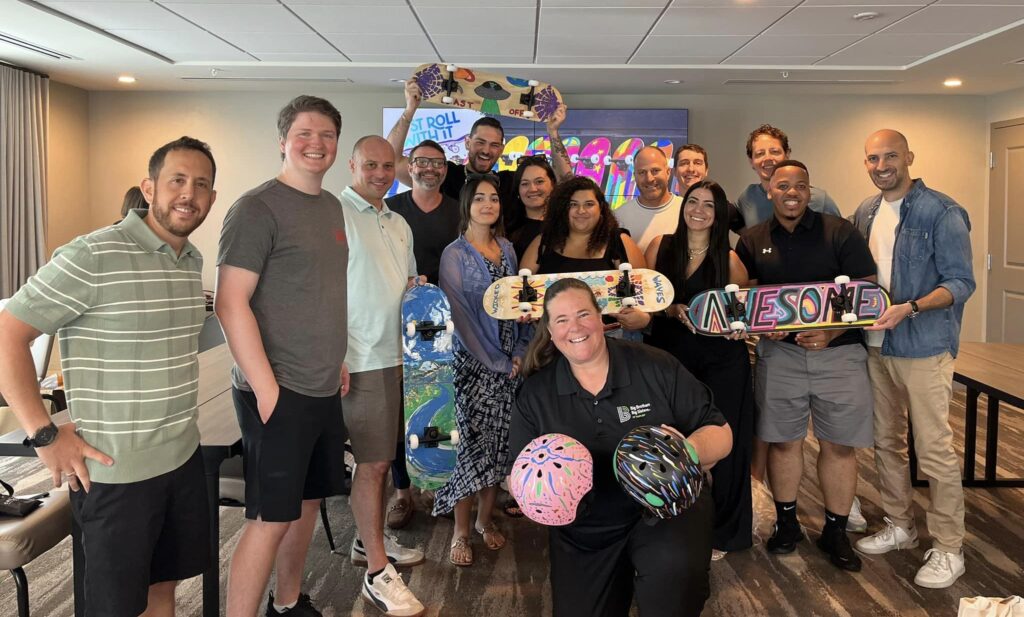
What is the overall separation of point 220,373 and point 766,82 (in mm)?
4745

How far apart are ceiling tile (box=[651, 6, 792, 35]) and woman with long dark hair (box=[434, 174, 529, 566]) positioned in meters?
1.83

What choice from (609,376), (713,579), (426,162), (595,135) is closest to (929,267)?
(713,579)

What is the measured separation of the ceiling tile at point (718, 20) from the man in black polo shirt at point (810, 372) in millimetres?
1439

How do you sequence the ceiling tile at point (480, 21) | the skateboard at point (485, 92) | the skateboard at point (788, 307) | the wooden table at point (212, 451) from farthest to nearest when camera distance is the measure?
1. the ceiling tile at point (480, 21)
2. the skateboard at point (485, 92)
3. the skateboard at point (788, 307)
4. the wooden table at point (212, 451)

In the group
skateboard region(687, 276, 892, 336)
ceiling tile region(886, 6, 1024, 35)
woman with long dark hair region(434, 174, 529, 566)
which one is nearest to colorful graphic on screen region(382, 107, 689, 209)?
ceiling tile region(886, 6, 1024, 35)

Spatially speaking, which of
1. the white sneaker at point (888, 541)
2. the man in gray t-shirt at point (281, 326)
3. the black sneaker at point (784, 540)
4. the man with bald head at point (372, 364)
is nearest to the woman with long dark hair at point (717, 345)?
the black sneaker at point (784, 540)

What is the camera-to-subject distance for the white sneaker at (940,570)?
2.54 metres

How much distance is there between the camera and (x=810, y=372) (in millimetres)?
2684

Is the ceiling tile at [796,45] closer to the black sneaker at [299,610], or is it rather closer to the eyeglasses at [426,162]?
the eyeglasses at [426,162]

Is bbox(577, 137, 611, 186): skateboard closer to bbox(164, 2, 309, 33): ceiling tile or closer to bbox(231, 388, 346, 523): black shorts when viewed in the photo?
bbox(164, 2, 309, 33): ceiling tile

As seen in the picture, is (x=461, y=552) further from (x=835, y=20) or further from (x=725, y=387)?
(x=835, y=20)

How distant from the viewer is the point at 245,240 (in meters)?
1.85

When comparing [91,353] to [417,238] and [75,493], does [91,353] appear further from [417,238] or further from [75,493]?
[417,238]

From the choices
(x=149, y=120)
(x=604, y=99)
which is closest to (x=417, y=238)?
(x=604, y=99)
